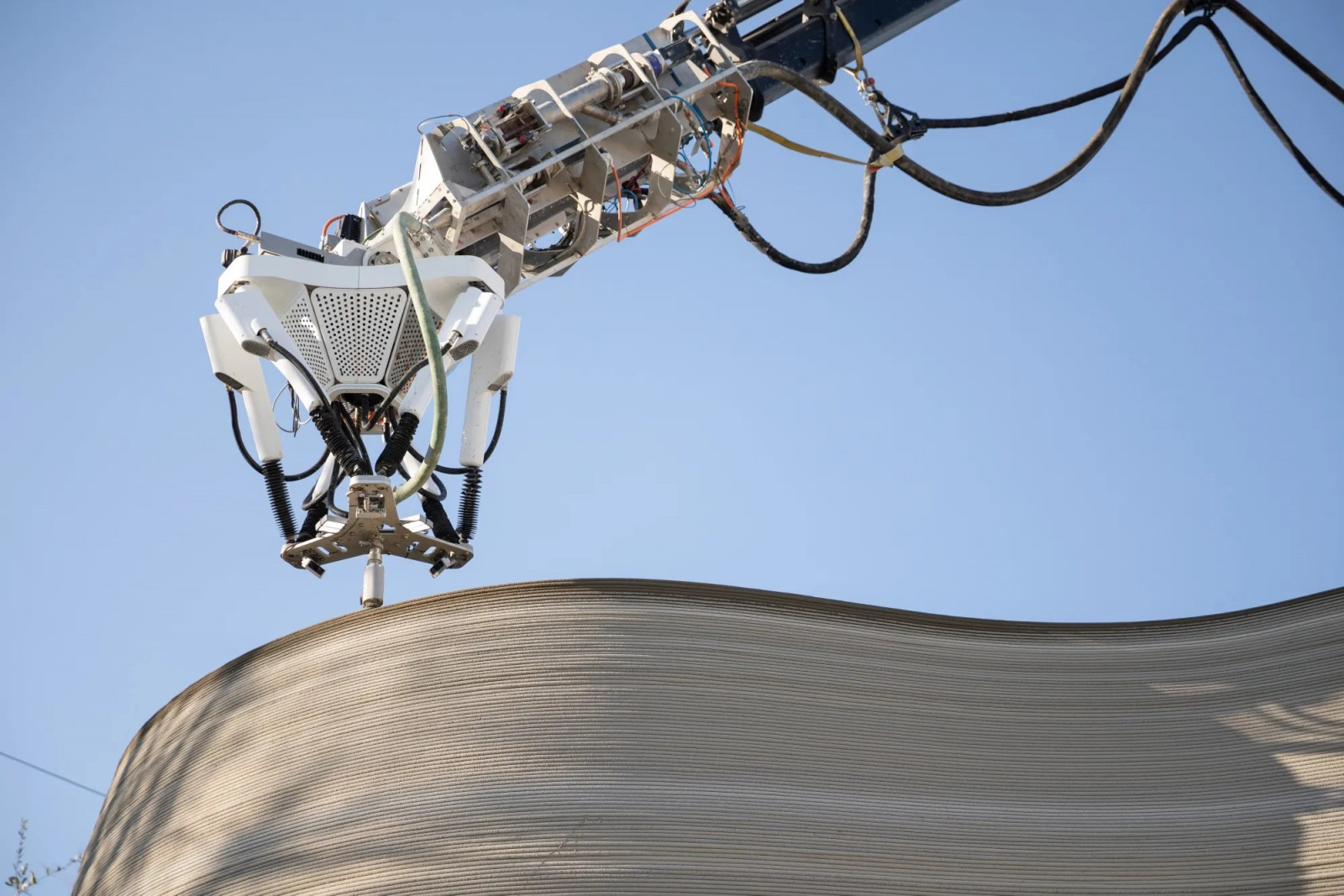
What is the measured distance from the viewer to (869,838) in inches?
143

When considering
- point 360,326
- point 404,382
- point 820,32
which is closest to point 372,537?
point 404,382

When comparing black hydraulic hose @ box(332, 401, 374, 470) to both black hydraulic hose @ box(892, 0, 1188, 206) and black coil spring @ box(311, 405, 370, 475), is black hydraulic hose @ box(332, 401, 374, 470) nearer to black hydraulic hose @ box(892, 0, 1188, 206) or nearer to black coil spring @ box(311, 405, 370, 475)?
black coil spring @ box(311, 405, 370, 475)

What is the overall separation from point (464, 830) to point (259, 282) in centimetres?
154

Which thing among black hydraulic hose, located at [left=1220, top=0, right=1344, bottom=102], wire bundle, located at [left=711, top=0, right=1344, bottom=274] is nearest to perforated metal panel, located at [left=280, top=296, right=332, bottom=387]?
wire bundle, located at [left=711, top=0, right=1344, bottom=274]

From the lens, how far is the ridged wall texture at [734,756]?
11.6 feet

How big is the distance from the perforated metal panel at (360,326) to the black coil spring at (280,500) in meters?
0.32

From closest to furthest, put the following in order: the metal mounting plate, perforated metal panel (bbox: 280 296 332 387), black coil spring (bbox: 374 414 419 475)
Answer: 1. the metal mounting plate
2. black coil spring (bbox: 374 414 419 475)
3. perforated metal panel (bbox: 280 296 332 387)

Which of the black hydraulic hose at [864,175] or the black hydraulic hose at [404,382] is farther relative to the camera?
the black hydraulic hose at [864,175]

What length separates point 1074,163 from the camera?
541 cm

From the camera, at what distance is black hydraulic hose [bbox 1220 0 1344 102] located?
5.72 metres

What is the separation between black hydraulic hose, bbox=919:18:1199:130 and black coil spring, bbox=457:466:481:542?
244 cm

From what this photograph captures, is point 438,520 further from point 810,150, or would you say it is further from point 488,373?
point 810,150

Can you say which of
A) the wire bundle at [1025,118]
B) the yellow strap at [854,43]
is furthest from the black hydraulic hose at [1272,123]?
the yellow strap at [854,43]

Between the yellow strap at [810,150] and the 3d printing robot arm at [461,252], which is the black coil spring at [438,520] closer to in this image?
the 3d printing robot arm at [461,252]
